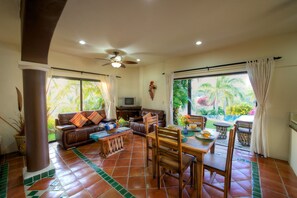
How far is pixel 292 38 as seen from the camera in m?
2.68

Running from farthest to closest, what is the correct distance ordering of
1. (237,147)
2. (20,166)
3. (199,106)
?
(199,106) → (237,147) → (20,166)

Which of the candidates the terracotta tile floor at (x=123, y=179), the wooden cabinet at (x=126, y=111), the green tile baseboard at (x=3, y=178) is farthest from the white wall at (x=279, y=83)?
the green tile baseboard at (x=3, y=178)

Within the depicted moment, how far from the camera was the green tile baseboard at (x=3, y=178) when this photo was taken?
1.89 meters

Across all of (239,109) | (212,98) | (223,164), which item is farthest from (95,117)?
(239,109)

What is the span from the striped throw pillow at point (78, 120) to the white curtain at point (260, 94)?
470cm

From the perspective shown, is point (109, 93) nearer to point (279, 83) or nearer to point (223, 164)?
point (223, 164)

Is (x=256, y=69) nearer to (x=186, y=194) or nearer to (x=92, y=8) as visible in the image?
(x=186, y=194)

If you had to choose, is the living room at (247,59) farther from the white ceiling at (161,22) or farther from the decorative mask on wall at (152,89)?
the decorative mask on wall at (152,89)

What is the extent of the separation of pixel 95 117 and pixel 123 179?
2.63m

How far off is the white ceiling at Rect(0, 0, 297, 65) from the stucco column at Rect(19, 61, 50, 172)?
98 cm

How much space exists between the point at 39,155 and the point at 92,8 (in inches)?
105

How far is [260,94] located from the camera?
2932 millimetres

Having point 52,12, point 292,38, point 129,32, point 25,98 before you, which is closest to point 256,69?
point 292,38

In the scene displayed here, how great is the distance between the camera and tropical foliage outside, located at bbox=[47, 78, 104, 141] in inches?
156
